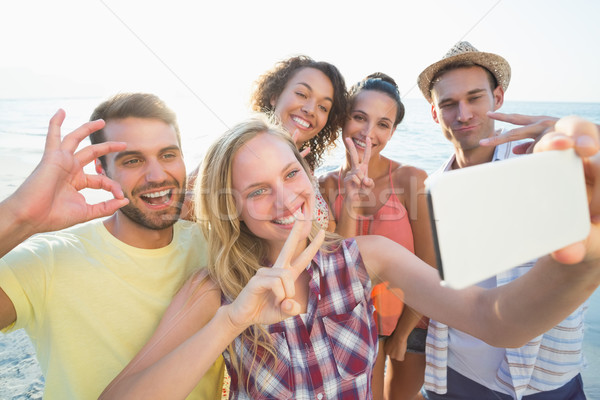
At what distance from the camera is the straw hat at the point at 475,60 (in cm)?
284

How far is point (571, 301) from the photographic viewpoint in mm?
1166

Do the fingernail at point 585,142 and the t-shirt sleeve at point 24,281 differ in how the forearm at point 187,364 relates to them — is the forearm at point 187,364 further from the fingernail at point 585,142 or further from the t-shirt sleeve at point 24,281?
the fingernail at point 585,142

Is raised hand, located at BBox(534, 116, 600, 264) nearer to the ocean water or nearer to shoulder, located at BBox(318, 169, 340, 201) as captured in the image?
the ocean water

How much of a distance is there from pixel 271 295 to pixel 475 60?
266 centimetres

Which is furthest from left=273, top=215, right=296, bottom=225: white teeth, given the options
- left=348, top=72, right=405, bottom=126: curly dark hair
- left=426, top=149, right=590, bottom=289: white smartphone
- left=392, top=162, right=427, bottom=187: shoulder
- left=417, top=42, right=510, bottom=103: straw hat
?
left=417, top=42, right=510, bottom=103: straw hat

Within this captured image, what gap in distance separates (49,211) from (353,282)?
1511mm

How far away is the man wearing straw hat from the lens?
A: 7.20ft

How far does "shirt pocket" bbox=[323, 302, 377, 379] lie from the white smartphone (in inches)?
42.5

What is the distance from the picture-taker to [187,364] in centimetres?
139

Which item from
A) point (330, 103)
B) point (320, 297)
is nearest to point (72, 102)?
point (330, 103)

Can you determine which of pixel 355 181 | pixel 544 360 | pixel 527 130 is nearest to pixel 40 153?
pixel 355 181

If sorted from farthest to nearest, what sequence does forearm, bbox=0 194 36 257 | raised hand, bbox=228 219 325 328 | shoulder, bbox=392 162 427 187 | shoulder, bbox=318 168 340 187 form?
shoulder, bbox=318 168 340 187 < shoulder, bbox=392 162 427 187 < forearm, bbox=0 194 36 257 < raised hand, bbox=228 219 325 328

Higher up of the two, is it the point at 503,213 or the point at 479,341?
the point at 503,213

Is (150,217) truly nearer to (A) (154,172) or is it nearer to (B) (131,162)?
(A) (154,172)
